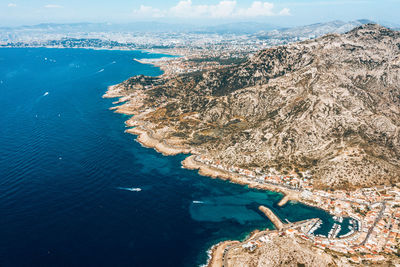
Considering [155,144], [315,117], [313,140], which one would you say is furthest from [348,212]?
[155,144]

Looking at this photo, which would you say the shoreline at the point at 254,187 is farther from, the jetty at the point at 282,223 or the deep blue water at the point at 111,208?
the jetty at the point at 282,223

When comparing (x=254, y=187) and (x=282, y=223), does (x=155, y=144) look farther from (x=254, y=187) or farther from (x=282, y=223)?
(x=282, y=223)

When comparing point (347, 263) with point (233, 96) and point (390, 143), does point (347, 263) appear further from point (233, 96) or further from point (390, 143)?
point (233, 96)

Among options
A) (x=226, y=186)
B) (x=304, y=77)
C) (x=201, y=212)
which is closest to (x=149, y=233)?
(x=201, y=212)

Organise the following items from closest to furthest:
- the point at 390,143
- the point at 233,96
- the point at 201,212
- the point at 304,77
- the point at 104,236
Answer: the point at 104,236, the point at 201,212, the point at 390,143, the point at 304,77, the point at 233,96

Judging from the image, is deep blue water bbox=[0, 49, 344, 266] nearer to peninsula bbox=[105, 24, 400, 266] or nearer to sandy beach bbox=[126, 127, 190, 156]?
sandy beach bbox=[126, 127, 190, 156]

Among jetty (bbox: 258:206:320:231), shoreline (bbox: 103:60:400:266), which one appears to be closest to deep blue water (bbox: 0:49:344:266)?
jetty (bbox: 258:206:320:231)
